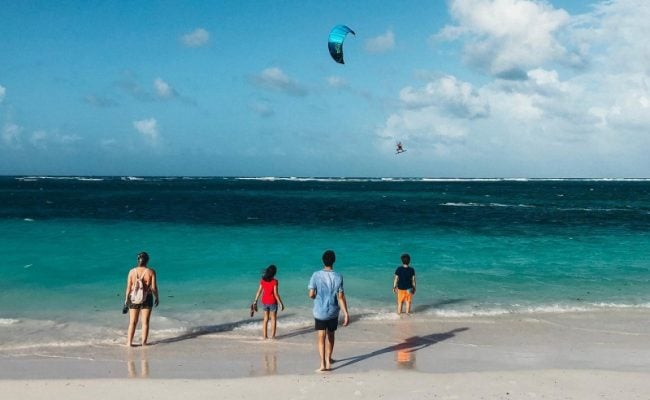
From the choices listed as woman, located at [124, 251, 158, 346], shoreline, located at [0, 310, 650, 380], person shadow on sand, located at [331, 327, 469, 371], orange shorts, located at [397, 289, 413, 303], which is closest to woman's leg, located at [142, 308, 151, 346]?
woman, located at [124, 251, 158, 346]

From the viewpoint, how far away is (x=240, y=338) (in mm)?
10281

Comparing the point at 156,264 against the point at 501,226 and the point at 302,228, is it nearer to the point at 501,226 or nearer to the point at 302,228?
the point at 302,228

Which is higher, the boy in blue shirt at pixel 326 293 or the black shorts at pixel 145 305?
the boy in blue shirt at pixel 326 293

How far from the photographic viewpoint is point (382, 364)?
28.0 feet

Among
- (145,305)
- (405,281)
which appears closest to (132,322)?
(145,305)

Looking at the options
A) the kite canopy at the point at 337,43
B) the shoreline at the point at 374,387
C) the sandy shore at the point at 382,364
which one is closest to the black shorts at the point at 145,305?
the sandy shore at the point at 382,364

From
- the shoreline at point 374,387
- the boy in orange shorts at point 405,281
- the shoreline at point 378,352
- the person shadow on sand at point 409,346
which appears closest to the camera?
the shoreline at point 374,387

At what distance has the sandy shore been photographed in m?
7.13

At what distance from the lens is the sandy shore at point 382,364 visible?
7133 millimetres

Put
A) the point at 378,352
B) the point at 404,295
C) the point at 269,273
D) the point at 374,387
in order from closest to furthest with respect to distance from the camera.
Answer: the point at 374,387, the point at 378,352, the point at 269,273, the point at 404,295

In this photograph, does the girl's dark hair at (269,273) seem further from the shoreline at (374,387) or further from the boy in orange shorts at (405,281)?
the boy in orange shorts at (405,281)

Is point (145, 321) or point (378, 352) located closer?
point (378, 352)

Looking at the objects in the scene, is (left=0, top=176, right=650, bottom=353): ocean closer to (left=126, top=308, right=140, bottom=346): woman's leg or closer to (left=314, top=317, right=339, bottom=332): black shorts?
(left=126, top=308, right=140, bottom=346): woman's leg

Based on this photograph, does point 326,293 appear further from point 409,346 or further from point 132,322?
point 132,322
